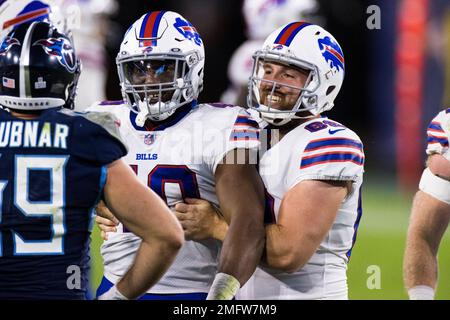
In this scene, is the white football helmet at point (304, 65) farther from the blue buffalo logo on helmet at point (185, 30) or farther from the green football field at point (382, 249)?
the green football field at point (382, 249)

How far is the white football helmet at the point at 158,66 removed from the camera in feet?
9.97

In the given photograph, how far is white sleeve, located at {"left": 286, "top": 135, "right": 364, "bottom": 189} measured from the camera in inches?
111

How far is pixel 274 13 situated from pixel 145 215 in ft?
12.7

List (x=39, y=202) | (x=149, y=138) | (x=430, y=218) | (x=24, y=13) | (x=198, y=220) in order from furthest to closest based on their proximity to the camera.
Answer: (x=24, y=13)
(x=430, y=218)
(x=149, y=138)
(x=198, y=220)
(x=39, y=202)

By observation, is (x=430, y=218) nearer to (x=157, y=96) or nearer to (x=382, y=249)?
(x=157, y=96)

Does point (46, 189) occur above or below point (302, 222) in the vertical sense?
above

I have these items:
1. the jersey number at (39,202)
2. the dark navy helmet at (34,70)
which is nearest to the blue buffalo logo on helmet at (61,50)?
the dark navy helmet at (34,70)

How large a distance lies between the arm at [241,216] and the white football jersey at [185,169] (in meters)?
0.06

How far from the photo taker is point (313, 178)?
111 inches

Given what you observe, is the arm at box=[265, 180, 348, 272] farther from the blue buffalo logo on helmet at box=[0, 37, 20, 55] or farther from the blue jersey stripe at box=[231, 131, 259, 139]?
the blue buffalo logo on helmet at box=[0, 37, 20, 55]

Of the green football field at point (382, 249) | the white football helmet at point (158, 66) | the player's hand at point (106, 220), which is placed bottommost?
the green football field at point (382, 249)

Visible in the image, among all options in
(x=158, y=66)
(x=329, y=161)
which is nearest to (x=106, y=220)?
(x=158, y=66)

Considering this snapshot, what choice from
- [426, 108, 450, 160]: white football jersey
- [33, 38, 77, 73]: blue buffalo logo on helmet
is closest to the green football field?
[426, 108, 450, 160]: white football jersey
